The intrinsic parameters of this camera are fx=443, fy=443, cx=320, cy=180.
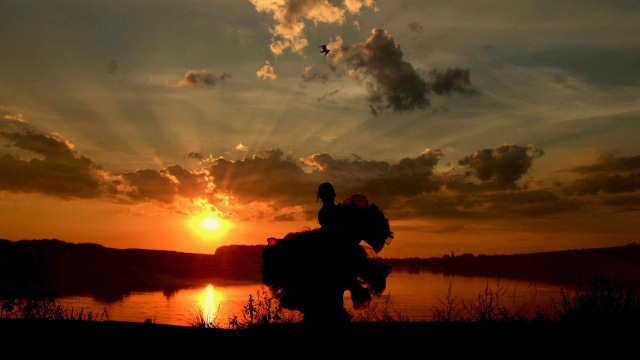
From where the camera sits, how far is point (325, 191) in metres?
5.44

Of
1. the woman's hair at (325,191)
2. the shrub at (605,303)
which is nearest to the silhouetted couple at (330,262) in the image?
the woman's hair at (325,191)

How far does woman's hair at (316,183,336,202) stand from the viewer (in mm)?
5434

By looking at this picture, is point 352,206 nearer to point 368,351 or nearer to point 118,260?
point 368,351

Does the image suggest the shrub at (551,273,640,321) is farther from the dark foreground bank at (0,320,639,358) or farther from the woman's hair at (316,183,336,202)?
the woman's hair at (316,183,336,202)

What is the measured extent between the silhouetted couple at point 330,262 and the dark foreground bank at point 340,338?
370 millimetres

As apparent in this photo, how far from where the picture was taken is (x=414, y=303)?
97.3ft

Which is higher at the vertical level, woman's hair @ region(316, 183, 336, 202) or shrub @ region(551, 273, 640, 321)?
woman's hair @ region(316, 183, 336, 202)

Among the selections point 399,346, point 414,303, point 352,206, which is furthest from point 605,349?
point 414,303

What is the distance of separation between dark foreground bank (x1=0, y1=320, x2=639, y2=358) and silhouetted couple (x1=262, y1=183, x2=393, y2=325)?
→ 37cm

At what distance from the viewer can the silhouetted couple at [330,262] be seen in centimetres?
541

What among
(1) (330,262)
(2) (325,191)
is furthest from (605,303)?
(2) (325,191)

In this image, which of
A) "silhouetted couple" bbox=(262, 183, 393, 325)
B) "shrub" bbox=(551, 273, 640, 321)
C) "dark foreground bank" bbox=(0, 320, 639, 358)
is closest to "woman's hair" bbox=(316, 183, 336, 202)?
"silhouetted couple" bbox=(262, 183, 393, 325)

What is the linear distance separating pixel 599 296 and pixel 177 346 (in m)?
7.49

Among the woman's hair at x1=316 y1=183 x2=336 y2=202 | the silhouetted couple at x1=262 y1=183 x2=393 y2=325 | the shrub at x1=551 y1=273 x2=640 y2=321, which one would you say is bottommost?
the shrub at x1=551 y1=273 x2=640 y2=321
